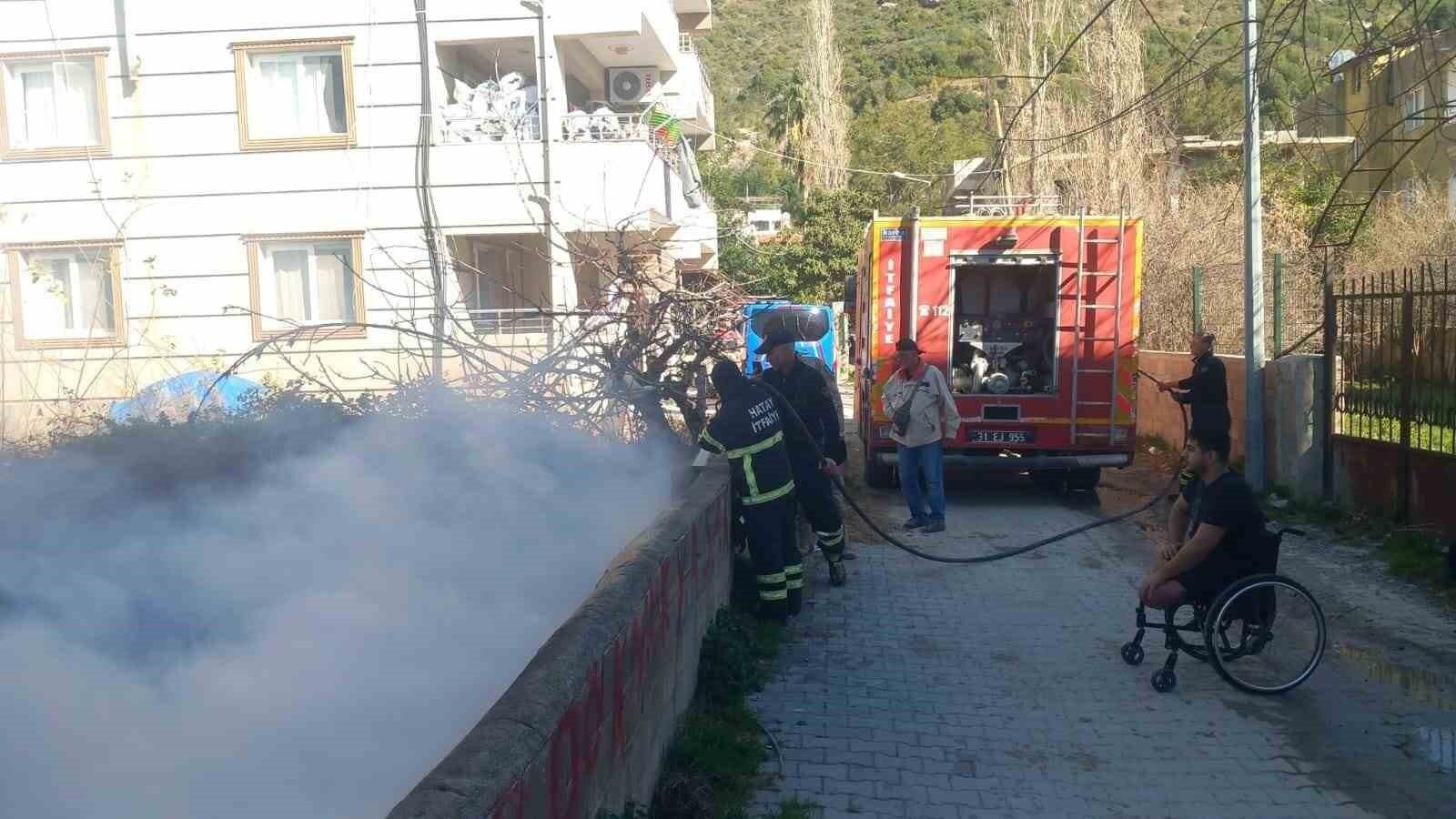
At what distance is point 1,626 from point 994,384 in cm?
944

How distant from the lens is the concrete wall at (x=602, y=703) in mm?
2596

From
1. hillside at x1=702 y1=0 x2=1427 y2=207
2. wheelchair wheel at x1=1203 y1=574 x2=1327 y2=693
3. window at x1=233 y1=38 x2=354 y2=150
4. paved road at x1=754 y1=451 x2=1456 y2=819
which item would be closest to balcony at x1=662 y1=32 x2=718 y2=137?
hillside at x1=702 y1=0 x2=1427 y2=207

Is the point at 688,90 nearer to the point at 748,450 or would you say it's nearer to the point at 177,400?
the point at 177,400

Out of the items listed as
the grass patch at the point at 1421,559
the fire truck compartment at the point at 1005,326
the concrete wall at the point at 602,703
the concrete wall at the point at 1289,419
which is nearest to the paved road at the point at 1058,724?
the concrete wall at the point at 602,703

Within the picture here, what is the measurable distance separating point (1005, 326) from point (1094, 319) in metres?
1.50

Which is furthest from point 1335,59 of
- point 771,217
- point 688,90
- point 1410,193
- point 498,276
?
point 771,217

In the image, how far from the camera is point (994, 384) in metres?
12.0

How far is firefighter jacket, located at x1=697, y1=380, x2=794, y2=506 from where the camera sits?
6.70 m

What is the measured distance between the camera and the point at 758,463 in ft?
22.1

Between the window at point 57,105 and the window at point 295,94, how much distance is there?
175 centimetres

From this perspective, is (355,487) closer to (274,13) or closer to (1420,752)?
(1420,752)

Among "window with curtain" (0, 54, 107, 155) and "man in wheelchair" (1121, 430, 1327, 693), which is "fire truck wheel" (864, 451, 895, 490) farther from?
"window with curtain" (0, 54, 107, 155)

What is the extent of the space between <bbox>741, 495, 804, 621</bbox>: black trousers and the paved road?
30 centimetres

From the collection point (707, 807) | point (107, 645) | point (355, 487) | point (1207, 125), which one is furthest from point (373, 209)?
point (1207, 125)
